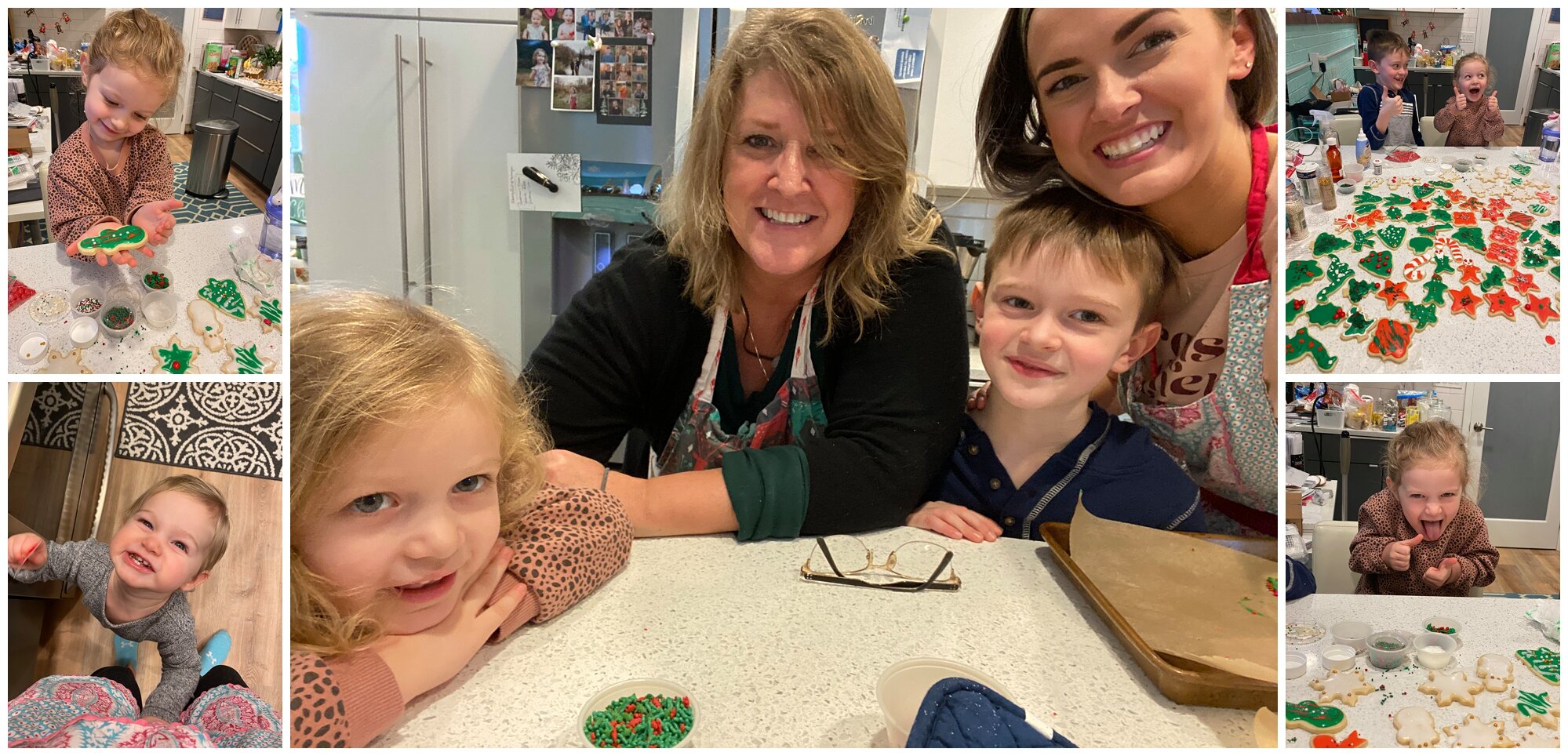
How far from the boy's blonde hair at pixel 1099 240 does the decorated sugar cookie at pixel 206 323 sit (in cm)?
90

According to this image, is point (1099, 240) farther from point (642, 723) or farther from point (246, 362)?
point (246, 362)

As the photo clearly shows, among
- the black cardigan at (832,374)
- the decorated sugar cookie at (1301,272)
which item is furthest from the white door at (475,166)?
the decorated sugar cookie at (1301,272)

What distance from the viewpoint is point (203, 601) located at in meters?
0.63

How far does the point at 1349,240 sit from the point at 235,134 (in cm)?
131

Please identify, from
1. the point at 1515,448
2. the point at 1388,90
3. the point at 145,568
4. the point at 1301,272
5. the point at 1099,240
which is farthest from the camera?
the point at 1301,272

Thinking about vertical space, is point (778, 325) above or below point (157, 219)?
below

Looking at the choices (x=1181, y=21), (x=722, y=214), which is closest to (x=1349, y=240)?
(x=1181, y=21)

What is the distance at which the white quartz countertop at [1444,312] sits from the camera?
0.83 m

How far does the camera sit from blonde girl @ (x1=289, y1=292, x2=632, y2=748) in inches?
27.5

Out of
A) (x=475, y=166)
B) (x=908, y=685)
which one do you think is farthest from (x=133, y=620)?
(x=475, y=166)

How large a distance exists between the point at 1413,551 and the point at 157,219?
1.19 metres

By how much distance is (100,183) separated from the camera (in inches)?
31.5

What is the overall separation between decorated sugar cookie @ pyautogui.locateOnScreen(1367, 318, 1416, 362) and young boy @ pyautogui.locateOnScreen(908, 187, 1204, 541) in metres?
0.24

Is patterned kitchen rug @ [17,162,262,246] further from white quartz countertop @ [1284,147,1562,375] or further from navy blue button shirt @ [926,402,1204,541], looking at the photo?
white quartz countertop @ [1284,147,1562,375]
